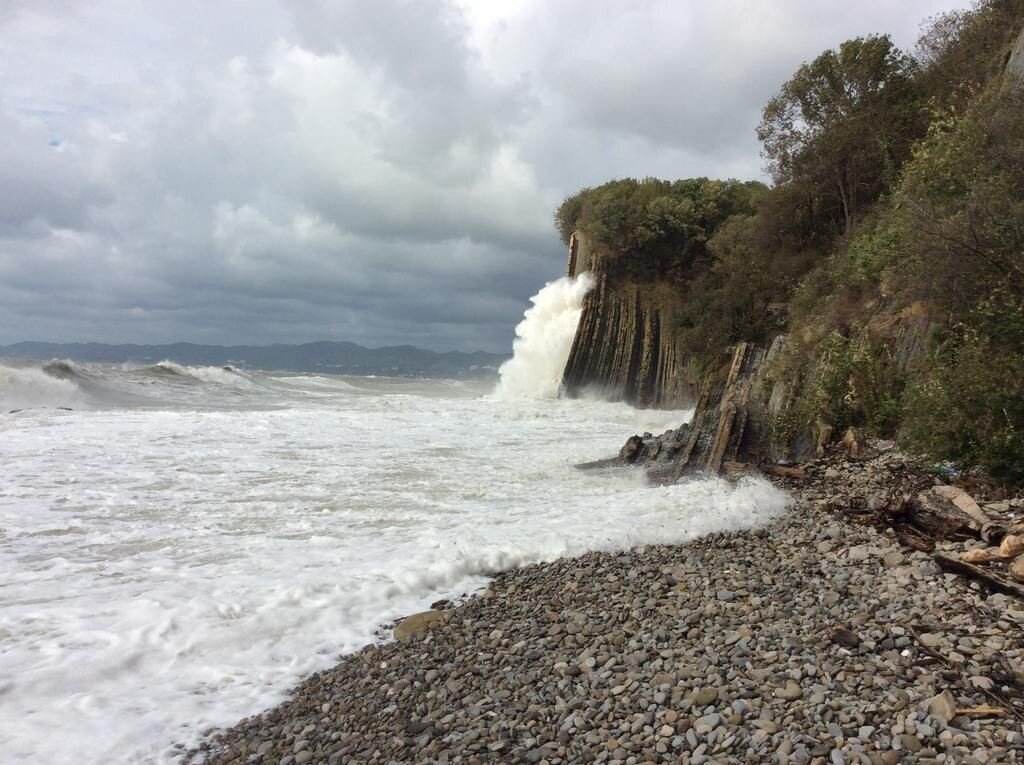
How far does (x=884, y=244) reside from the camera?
14.3 metres

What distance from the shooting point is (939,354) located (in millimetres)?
9727

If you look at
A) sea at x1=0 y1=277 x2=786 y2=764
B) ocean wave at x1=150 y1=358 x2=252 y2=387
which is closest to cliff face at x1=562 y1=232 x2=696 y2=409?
sea at x1=0 y1=277 x2=786 y2=764

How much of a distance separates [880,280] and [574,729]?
13422mm

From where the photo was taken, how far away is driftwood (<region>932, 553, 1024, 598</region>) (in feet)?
16.0

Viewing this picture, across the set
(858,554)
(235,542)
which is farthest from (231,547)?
(858,554)

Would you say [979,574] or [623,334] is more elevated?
[623,334]

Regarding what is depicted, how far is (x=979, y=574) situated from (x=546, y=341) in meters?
32.3

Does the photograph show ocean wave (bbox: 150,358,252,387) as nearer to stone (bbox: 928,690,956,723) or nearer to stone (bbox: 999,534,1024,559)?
stone (bbox: 999,534,1024,559)

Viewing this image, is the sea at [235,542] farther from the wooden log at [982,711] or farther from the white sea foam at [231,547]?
the wooden log at [982,711]

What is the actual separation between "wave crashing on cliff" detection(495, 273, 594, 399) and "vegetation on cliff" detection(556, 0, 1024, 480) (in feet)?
12.0

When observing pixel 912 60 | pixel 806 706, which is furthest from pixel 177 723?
pixel 912 60

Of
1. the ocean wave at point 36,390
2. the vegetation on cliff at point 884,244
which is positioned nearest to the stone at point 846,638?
the vegetation on cliff at point 884,244

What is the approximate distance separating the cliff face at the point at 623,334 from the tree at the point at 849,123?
35.7ft

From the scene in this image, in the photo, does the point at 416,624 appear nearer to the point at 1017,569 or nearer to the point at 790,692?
the point at 790,692
